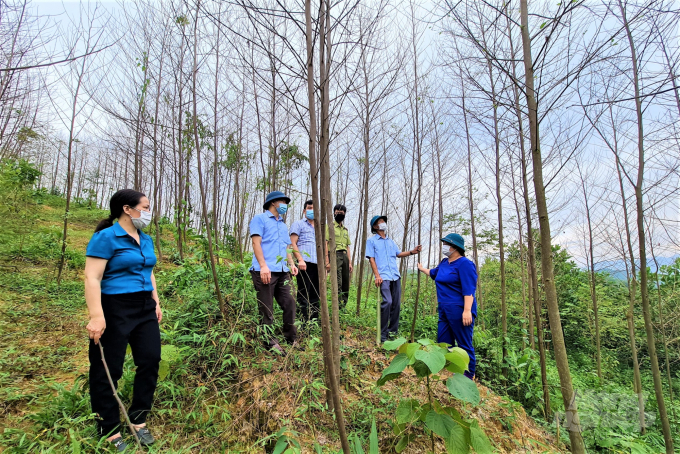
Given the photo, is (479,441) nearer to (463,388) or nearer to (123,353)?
(463,388)

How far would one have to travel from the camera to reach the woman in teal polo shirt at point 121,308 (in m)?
1.69

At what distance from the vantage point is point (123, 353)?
1.76m

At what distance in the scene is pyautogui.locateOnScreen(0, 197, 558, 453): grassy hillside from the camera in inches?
77.0

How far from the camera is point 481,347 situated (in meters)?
4.57

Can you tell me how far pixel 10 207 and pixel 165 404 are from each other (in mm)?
4540

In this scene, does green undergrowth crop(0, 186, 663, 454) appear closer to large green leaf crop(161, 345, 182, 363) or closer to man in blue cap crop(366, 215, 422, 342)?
large green leaf crop(161, 345, 182, 363)

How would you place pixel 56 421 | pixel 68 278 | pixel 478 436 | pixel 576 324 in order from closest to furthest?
pixel 478 436, pixel 56 421, pixel 68 278, pixel 576 324

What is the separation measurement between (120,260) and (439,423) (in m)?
1.98

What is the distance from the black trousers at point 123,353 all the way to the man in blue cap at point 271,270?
99cm

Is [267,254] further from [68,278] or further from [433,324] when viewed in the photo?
[68,278]

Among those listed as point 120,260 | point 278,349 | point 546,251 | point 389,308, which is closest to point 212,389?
point 278,349

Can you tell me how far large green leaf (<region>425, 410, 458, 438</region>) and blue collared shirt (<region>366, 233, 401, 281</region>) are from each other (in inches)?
89.3

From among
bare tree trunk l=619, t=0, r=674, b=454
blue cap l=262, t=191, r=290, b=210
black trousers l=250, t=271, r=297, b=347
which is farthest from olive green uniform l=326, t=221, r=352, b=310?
bare tree trunk l=619, t=0, r=674, b=454

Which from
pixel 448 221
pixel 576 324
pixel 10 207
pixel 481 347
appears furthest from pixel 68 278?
pixel 576 324
